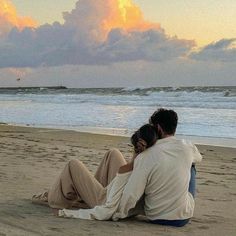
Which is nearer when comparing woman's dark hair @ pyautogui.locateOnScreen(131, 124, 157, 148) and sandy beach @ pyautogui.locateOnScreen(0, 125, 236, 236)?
woman's dark hair @ pyautogui.locateOnScreen(131, 124, 157, 148)

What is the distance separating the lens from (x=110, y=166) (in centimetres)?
521

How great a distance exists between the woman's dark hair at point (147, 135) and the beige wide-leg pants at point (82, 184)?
827mm

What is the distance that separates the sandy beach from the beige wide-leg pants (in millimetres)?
226

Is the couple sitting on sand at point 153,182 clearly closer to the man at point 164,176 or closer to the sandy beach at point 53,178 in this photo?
the man at point 164,176

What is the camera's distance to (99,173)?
5.35m

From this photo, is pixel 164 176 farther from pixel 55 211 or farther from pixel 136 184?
pixel 55 211

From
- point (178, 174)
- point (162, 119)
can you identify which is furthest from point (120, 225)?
point (162, 119)

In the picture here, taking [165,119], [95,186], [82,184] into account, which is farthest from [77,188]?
[165,119]

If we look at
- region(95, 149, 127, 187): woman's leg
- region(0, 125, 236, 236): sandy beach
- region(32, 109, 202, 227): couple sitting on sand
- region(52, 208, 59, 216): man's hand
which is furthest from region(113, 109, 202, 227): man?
region(52, 208, 59, 216): man's hand

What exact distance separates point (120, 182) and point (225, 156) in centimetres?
708

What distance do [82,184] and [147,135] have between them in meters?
1.04

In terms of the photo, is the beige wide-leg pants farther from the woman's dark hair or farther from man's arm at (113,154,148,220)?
the woman's dark hair

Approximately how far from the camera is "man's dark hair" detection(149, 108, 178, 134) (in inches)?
174

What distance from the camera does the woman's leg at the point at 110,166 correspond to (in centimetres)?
517
